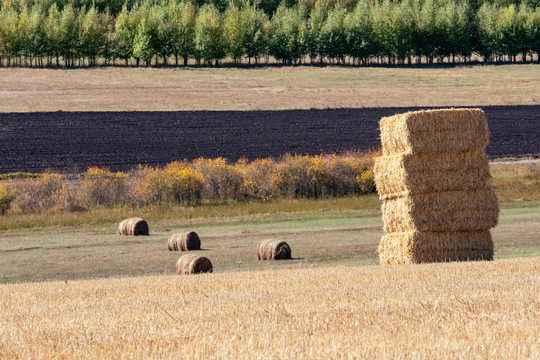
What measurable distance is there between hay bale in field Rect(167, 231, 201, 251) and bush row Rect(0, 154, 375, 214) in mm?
15161

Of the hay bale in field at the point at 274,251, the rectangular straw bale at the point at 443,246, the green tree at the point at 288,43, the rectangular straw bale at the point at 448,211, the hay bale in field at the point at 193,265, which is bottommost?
the hay bale in field at the point at 274,251

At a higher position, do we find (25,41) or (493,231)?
(25,41)

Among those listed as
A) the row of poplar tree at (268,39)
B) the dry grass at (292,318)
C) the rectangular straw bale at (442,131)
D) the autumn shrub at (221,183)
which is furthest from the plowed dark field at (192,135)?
the row of poplar tree at (268,39)

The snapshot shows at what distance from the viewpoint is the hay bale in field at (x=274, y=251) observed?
23844 mm

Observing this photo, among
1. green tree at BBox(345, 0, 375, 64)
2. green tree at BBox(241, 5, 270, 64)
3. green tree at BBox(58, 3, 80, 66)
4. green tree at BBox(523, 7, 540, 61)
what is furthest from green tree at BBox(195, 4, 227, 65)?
green tree at BBox(523, 7, 540, 61)

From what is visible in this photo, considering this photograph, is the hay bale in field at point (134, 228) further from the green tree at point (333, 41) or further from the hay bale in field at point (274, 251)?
the green tree at point (333, 41)

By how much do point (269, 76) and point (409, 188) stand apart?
9717cm

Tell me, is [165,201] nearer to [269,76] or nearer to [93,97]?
[93,97]

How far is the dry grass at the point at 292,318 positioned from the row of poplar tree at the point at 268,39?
129m

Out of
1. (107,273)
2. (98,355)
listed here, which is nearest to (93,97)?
(107,273)

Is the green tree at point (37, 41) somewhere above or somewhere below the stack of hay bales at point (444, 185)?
above

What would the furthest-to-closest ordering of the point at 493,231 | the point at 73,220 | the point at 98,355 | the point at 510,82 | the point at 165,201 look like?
the point at 510,82 < the point at 165,201 < the point at 73,220 < the point at 493,231 < the point at 98,355

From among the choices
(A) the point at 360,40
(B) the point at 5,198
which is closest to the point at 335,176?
(B) the point at 5,198

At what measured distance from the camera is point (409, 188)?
18734 mm
